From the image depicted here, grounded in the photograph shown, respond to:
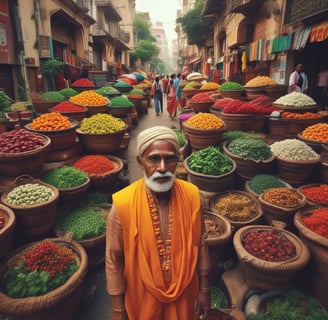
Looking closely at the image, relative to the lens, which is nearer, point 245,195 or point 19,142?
point 19,142

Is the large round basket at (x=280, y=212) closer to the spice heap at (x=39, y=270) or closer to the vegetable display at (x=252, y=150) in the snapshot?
the vegetable display at (x=252, y=150)

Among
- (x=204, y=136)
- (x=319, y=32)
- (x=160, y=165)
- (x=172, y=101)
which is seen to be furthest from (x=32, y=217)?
(x=172, y=101)

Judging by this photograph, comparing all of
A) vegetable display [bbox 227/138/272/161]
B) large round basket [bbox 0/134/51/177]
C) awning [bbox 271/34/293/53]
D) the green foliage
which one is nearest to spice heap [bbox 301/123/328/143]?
vegetable display [bbox 227/138/272/161]

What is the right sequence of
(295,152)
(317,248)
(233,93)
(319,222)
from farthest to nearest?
(233,93) < (295,152) < (319,222) < (317,248)

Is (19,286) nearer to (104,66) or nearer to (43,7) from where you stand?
(43,7)

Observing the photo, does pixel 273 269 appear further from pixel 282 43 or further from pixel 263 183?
pixel 282 43

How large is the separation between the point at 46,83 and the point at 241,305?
1172cm

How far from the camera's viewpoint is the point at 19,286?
2.39 m

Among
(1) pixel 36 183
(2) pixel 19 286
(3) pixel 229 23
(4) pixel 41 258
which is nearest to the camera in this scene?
(2) pixel 19 286

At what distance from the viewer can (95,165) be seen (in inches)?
176

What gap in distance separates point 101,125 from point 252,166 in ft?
9.18

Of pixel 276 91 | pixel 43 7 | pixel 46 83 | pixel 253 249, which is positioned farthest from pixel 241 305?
pixel 43 7

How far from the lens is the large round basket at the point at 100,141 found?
4.91 metres

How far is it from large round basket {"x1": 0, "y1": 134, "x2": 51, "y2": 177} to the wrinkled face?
94.4 inches
